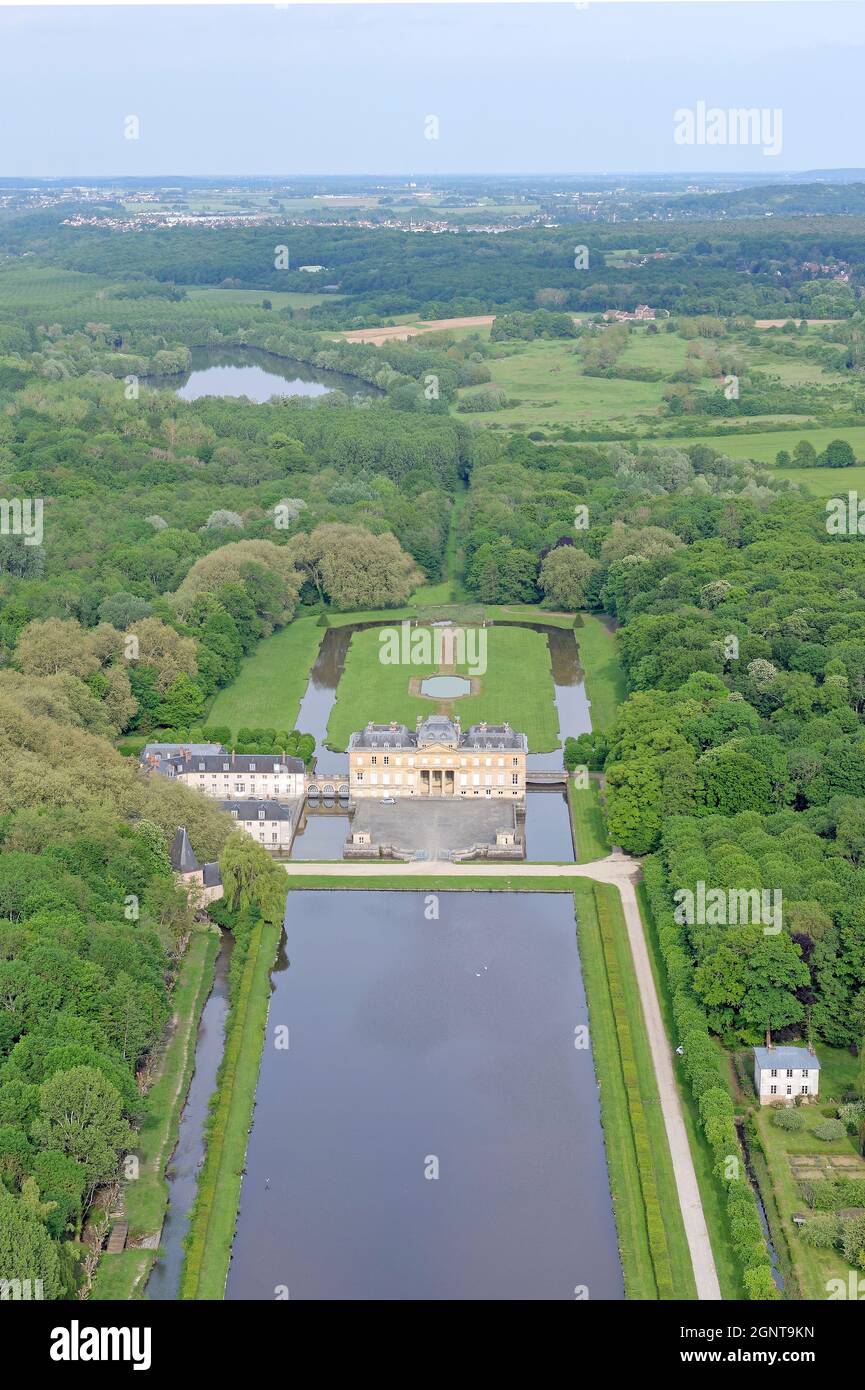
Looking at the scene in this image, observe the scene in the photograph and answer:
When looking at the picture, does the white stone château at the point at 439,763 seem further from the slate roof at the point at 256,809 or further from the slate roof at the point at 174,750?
the slate roof at the point at 174,750

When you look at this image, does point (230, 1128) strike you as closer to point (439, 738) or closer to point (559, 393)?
point (439, 738)

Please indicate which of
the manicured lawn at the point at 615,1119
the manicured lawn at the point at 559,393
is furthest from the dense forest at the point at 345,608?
the manicured lawn at the point at 559,393

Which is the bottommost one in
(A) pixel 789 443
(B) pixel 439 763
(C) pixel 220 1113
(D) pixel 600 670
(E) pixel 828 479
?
(C) pixel 220 1113

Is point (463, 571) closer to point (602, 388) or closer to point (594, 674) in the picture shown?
point (594, 674)

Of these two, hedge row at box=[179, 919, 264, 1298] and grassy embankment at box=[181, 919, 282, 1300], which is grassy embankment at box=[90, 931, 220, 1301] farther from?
grassy embankment at box=[181, 919, 282, 1300]

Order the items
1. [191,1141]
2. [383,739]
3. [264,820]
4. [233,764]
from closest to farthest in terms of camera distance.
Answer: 1. [191,1141]
2. [264,820]
3. [233,764]
4. [383,739]

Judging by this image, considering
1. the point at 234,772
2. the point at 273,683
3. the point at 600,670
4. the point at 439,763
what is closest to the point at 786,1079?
the point at 439,763
